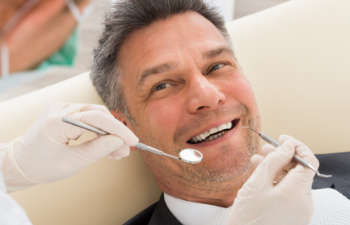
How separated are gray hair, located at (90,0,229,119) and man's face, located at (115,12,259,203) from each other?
0.08ft

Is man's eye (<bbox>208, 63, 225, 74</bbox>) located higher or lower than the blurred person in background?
lower

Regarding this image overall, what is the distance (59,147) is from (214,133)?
461 millimetres

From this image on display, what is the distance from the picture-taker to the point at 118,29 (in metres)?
1.31

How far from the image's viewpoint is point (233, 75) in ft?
4.39

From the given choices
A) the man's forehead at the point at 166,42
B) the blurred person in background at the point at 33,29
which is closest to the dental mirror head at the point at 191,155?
the man's forehead at the point at 166,42

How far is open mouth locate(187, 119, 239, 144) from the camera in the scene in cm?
124

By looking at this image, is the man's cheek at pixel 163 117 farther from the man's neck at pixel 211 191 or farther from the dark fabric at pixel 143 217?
the dark fabric at pixel 143 217

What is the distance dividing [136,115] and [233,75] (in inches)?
12.9

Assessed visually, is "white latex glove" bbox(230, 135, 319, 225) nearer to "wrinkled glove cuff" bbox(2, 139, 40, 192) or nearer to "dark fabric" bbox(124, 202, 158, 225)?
"dark fabric" bbox(124, 202, 158, 225)

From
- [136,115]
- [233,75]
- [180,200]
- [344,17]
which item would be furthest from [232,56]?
[344,17]

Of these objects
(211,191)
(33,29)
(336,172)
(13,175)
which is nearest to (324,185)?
(336,172)

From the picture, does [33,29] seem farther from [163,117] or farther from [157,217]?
[157,217]

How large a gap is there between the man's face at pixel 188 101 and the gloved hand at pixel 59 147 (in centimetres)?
21

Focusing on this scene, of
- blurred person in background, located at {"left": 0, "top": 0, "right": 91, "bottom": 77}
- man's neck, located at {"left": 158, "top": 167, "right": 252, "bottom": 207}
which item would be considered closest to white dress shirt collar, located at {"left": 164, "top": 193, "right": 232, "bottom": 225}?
man's neck, located at {"left": 158, "top": 167, "right": 252, "bottom": 207}
